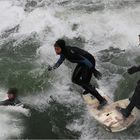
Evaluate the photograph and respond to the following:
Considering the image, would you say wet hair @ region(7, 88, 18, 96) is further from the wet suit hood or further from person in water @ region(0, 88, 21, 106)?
the wet suit hood

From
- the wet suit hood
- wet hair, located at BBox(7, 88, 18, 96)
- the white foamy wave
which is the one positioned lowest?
the white foamy wave

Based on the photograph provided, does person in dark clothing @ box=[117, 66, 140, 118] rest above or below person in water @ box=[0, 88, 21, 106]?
above

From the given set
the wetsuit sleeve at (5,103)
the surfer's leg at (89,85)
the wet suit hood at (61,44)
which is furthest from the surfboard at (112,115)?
the wetsuit sleeve at (5,103)

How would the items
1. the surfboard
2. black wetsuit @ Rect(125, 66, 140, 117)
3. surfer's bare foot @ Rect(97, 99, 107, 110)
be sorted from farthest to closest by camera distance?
surfer's bare foot @ Rect(97, 99, 107, 110) → the surfboard → black wetsuit @ Rect(125, 66, 140, 117)

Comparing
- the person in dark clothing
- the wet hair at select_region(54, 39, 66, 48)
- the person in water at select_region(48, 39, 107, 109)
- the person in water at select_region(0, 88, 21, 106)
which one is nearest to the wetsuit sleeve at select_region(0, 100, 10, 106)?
the person in water at select_region(0, 88, 21, 106)

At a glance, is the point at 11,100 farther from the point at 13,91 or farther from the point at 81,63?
the point at 81,63

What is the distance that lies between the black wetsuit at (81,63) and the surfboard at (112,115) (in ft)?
1.04

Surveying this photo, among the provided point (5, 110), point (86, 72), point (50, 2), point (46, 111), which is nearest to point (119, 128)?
point (86, 72)

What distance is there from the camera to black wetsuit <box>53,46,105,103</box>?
8539 millimetres

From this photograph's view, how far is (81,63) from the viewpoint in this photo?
8.69m

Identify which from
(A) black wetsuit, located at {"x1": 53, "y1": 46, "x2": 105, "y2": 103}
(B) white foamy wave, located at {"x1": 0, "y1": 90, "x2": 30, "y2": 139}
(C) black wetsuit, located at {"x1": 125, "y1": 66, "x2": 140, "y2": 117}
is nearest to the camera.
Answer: (C) black wetsuit, located at {"x1": 125, "y1": 66, "x2": 140, "y2": 117}

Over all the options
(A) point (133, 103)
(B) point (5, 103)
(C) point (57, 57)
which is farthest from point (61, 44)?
(C) point (57, 57)

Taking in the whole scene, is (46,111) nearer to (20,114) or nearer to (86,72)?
(20,114)

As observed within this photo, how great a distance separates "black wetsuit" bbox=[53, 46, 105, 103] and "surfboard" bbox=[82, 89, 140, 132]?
32cm
